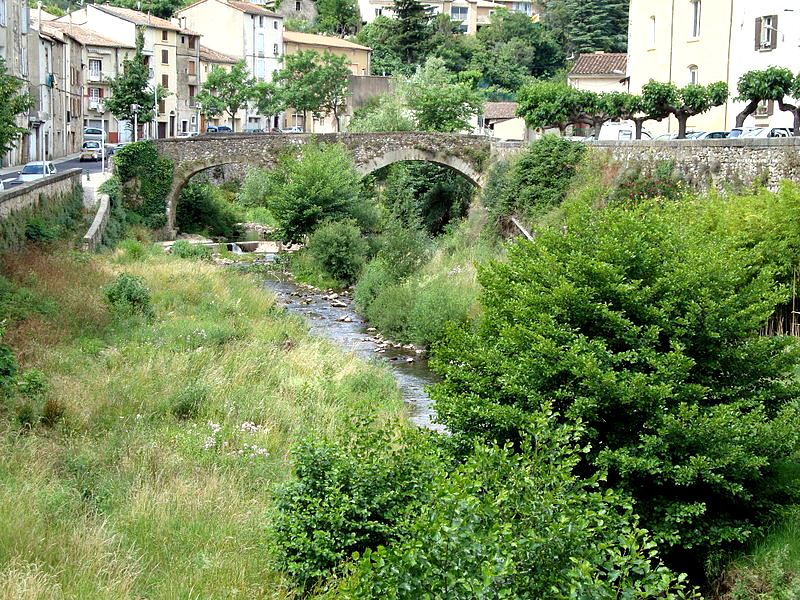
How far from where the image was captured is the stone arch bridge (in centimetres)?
4066

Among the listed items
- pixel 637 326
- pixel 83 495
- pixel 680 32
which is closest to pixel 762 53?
pixel 680 32

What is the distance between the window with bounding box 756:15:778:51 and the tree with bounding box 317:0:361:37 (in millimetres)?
61636

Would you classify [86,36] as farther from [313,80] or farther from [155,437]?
[155,437]

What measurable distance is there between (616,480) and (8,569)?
5.95 metres

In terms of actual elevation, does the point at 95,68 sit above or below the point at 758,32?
above

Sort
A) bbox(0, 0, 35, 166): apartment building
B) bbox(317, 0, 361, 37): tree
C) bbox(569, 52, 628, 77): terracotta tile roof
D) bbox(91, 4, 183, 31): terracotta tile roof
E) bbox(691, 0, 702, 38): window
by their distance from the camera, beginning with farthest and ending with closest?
bbox(317, 0, 361, 37): tree < bbox(91, 4, 183, 31): terracotta tile roof < bbox(569, 52, 628, 77): terracotta tile roof < bbox(0, 0, 35, 166): apartment building < bbox(691, 0, 702, 38): window

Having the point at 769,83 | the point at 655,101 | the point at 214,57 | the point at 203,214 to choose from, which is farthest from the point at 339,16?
the point at 769,83

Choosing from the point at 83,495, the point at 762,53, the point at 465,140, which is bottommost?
the point at 83,495

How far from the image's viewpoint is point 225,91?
2549 inches

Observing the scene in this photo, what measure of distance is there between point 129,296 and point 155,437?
878cm

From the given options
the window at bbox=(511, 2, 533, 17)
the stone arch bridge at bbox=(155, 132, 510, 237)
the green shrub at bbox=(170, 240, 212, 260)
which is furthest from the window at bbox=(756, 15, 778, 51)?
the window at bbox=(511, 2, 533, 17)

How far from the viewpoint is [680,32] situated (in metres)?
37.0

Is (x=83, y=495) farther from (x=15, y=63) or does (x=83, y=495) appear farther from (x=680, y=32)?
(x=15, y=63)

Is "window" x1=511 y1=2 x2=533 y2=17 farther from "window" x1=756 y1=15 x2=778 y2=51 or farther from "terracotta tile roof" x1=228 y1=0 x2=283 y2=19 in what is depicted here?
"window" x1=756 y1=15 x2=778 y2=51
